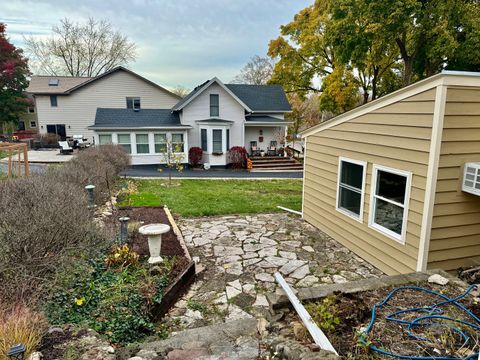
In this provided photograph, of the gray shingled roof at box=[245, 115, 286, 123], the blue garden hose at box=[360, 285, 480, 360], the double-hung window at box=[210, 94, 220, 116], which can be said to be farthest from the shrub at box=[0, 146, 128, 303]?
the gray shingled roof at box=[245, 115, 286, 123]

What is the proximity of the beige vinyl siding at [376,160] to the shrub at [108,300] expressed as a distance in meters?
3.77

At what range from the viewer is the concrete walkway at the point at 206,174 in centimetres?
1595

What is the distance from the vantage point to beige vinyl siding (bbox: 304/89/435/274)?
4.31 metres

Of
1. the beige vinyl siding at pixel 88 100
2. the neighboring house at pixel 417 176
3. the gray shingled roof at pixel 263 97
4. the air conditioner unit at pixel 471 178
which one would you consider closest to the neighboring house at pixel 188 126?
the gray shingled roof at pixel 263 97

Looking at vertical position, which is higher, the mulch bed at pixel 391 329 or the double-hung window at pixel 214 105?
the double-hung window at pixel 214 105

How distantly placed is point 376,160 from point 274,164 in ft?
46.4

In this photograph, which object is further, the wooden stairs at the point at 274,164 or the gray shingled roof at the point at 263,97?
the gray shingled roof at the point at 263,97

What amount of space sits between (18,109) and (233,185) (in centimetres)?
3009

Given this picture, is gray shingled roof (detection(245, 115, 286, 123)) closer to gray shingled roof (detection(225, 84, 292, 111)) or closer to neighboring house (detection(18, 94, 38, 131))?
gray shingled roof (detection(225, 84, 292, 111))

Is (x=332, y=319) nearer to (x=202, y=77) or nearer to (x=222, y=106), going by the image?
(x=222, y=106)

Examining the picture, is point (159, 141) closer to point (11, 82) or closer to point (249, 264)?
point (249, 264)

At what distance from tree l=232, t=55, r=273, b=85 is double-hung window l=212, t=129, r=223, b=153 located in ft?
66.7

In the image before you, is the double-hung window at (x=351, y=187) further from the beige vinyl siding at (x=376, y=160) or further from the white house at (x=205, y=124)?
the white house at (x=205, y=124)

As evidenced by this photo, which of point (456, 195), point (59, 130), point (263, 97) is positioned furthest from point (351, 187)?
point (59, 130)
